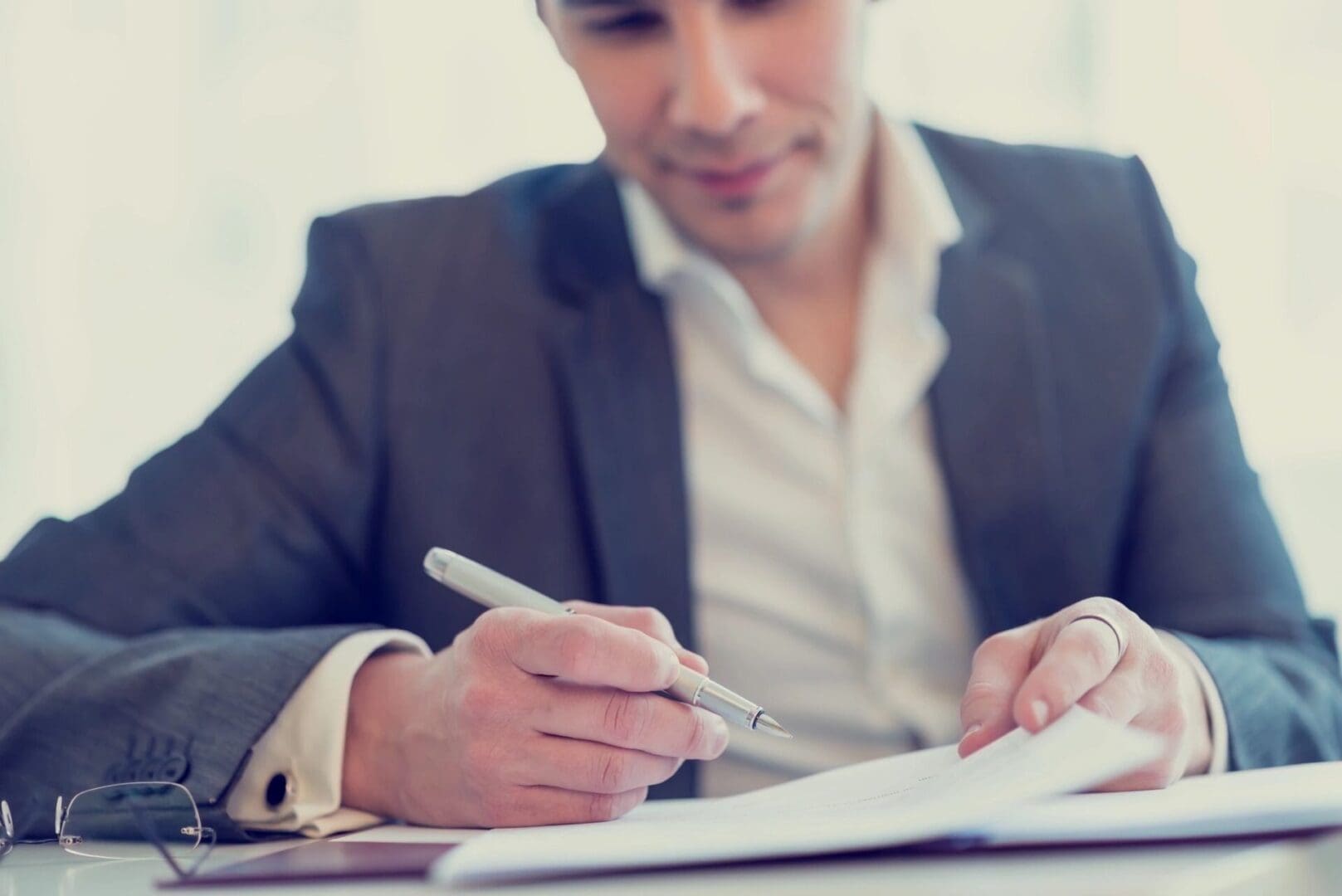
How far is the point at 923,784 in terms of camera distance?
2.27ft

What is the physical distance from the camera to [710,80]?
3.67ft

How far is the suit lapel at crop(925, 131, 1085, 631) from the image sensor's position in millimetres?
1218

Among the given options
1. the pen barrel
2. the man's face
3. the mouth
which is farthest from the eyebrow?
the pen barrel

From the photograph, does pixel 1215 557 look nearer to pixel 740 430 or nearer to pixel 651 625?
pixel 740 430

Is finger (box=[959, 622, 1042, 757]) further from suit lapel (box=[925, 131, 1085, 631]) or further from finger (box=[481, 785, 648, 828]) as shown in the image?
suit lapel (box=[925, 131, 1085, 631])

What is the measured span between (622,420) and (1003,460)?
0.34 metres

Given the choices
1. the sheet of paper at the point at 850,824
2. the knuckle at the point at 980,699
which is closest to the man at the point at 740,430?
the knuckle at the point at 980,699

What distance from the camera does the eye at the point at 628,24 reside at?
1.14 metres

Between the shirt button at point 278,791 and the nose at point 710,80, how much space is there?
→ 2.00ft

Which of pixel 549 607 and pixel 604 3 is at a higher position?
pixel 604 3

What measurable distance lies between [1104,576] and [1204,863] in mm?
762

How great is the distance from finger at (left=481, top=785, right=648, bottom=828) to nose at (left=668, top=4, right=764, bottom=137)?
0.58m

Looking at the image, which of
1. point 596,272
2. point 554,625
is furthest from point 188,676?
point 596,272

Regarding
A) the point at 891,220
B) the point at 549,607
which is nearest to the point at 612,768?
the point at 549,607
